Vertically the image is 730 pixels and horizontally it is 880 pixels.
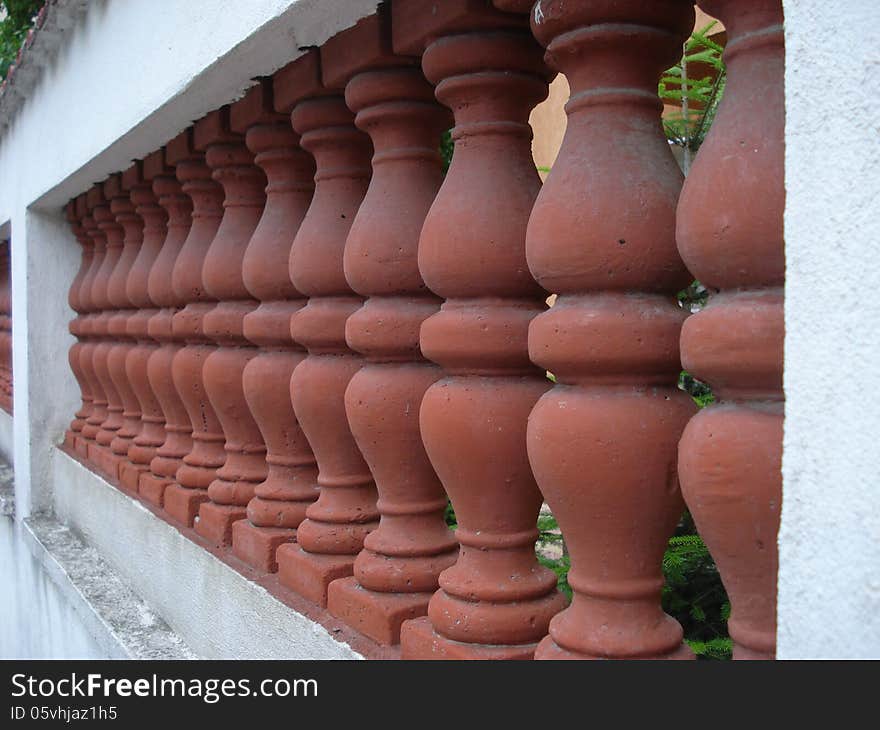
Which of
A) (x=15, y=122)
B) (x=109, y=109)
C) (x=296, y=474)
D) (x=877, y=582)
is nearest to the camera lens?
(x=877, y=582)

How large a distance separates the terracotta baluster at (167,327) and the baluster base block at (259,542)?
736mm

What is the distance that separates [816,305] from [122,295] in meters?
3.16

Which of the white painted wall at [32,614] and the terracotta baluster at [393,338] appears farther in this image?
the white painted wall at [32,614]

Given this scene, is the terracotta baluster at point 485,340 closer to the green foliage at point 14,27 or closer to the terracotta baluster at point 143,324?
the terracotta baluster at point 143,324

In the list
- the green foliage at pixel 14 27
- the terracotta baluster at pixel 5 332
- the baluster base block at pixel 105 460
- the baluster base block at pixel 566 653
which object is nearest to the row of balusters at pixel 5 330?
the terracotta baluster at pixel 5 332

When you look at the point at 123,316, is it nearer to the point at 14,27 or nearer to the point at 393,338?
the point at 393,338

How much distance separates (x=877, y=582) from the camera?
85 cm

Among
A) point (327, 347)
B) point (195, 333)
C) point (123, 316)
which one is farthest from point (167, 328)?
point (327, 347)

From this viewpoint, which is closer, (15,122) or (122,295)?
(122,295)

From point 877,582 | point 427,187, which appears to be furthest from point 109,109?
point 877,582

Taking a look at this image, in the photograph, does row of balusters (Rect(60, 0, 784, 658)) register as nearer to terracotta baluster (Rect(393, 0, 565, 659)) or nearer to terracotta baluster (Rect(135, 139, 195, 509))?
terracotta baluster (Rect(393, 0, 565, 659))

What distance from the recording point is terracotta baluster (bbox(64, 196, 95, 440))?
4.41 metres

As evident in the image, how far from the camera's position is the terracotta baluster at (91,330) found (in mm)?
4184
